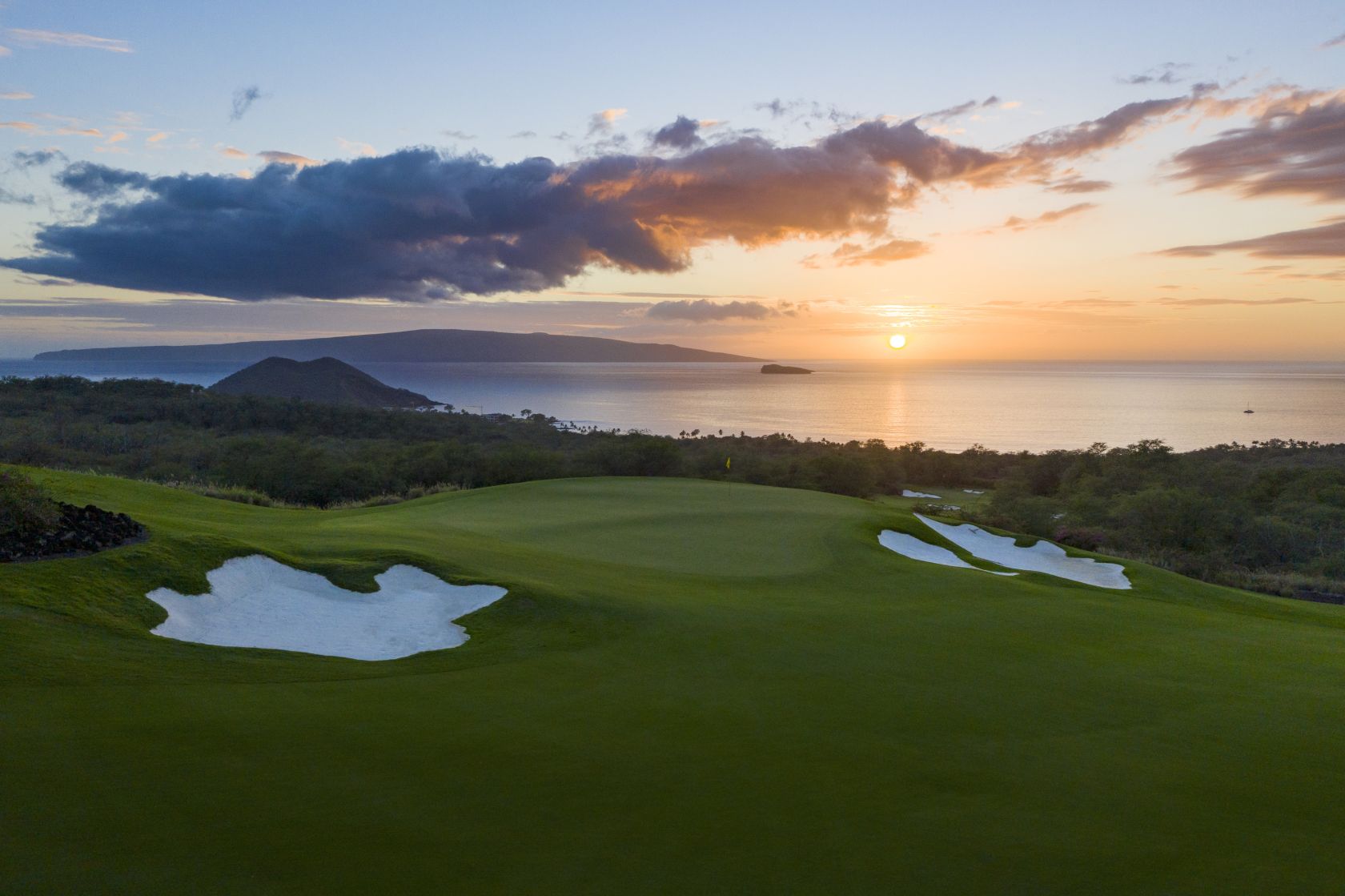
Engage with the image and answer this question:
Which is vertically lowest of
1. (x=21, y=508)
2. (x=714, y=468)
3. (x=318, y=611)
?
(x=318, y=611)

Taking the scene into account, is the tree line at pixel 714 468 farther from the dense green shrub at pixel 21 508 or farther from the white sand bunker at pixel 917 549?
the dense green shrub at pixel 21 508

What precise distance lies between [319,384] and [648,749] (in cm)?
12761

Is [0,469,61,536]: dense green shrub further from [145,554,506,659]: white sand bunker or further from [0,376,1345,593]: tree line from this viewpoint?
[0,376,1345,593]: tree line

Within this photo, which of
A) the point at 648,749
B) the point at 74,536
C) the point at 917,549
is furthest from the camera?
the point at 917,549

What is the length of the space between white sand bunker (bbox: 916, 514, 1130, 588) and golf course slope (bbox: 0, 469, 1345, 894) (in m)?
6.97

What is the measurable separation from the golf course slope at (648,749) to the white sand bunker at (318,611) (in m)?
0.23

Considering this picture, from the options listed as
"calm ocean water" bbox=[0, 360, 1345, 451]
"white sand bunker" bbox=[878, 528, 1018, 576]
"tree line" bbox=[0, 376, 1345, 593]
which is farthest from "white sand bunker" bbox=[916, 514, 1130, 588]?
"calm ocean water" bbox=[0, 360, 1345, 451]

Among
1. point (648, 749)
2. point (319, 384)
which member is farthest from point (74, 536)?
point (319, 384)

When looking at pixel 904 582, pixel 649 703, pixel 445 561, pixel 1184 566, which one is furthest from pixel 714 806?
pixel 1184 566

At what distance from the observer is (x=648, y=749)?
19.9ft

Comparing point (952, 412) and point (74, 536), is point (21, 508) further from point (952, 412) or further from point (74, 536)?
point (952, 412)

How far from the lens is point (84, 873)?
4.03 metres

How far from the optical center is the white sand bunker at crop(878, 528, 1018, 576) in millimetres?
18391

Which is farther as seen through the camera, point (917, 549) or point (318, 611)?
point (917, 549)
